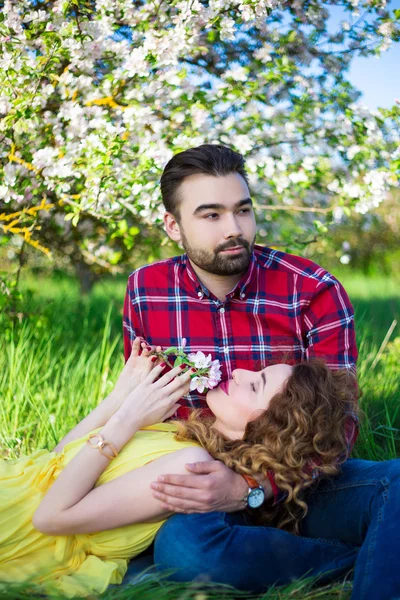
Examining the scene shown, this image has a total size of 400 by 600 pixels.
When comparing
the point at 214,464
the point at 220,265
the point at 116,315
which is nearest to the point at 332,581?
the point at 214,464

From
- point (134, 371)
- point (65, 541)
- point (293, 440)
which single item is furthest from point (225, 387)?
point (65, 541)

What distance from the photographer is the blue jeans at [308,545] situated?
1.90 meters

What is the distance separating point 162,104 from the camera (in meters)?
3.50

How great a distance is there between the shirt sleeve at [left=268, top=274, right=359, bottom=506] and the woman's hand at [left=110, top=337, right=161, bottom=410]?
626 millimetres

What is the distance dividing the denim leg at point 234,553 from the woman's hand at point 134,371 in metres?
0.63

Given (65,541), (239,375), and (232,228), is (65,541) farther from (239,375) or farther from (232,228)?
(232,228)

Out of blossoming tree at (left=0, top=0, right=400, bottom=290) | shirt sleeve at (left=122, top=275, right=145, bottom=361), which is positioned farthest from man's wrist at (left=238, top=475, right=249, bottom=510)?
blossoming tree at (left=0, top=0, right=400, bottom=290)

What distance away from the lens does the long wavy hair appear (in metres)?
2.15

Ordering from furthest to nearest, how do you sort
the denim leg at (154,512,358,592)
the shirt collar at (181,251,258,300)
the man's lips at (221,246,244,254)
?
the shirt collar at (181,251,258,300) → the man's lips at (221,246,244,254) → the denim leg at (154,512,358,592)

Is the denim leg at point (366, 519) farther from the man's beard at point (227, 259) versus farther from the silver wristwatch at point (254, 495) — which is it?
the man's beard at point (227, 259)

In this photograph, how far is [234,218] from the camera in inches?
106

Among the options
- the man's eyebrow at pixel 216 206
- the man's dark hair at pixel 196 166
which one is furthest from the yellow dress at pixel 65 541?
the man's dark hair at pixel 196 166

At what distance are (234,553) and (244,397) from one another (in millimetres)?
521

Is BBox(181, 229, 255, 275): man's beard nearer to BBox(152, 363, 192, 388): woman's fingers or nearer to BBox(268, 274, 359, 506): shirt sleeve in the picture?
BBox(268, 274, 359, 506): shirt sleeve
